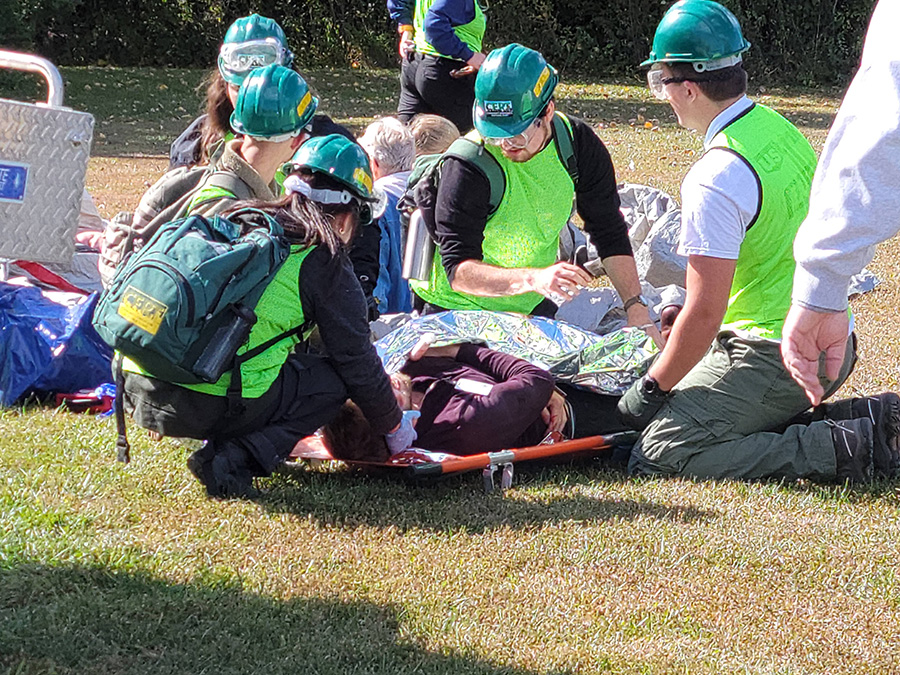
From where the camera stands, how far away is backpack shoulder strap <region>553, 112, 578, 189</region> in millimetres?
5090

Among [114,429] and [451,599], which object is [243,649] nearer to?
[451,599]

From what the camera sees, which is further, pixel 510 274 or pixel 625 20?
pixel 625 20

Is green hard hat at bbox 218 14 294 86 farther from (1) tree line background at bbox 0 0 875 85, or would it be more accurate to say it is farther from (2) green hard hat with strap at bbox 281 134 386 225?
(1) tree line background at bbox 0 0 875 85

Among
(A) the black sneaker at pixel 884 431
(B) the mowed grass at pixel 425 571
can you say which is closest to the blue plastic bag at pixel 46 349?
(B) the mowed grass at pixel 425 571

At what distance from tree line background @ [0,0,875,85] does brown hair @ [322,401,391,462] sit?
18.2 m

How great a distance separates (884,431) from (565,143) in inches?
65.9

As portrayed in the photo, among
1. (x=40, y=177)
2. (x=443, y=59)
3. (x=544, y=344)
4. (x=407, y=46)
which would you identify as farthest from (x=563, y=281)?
(x=407, y=46)

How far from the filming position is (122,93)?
1981 cm

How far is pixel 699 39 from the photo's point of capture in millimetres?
4184

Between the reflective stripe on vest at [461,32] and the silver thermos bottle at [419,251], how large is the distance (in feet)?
11.8

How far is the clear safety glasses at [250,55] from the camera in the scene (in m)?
5.59

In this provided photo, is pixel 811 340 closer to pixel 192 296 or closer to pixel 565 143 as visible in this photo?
pixel 192 296

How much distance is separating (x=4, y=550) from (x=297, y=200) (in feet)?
4.68

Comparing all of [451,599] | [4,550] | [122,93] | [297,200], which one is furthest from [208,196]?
[122,93]
